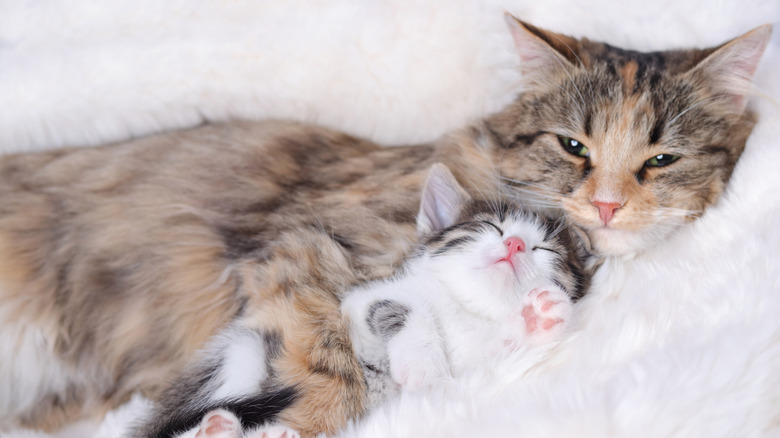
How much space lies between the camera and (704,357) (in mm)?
1056

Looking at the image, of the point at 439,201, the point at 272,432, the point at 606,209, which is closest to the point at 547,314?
the point at 606,209

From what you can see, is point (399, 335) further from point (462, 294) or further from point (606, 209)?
point (606, 209)

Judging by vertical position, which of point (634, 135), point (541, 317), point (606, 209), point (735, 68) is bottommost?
point (541, 317)

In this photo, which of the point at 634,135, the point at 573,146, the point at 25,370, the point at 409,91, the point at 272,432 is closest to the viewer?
the point at 272,432

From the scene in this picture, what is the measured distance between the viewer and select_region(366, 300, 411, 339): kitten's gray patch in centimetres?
129

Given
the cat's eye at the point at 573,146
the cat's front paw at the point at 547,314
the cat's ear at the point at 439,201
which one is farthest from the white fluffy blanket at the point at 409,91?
the cat's ear at the point at 439,201

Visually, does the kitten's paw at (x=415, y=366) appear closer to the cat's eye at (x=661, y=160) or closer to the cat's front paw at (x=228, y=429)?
the cat's front paw at (x=228, y=429)

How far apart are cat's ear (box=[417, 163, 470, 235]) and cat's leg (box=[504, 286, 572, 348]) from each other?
328 millimetres

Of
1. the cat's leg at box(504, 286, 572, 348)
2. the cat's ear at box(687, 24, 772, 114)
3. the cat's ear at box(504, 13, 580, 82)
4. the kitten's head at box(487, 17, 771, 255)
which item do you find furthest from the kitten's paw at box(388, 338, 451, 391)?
the cat's ear at box(687, 24, 772, 114)

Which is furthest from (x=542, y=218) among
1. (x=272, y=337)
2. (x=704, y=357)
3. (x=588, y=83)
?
(x=272, y=337)

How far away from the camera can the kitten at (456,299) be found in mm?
1262

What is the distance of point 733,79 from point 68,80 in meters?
1.89

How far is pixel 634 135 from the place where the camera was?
1.37 meters

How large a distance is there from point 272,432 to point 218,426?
0.32 feet
